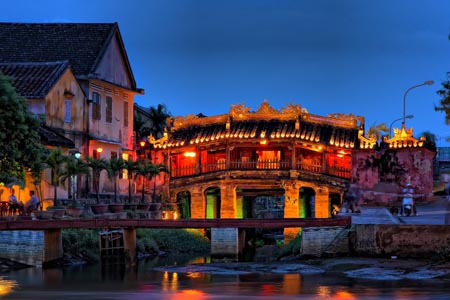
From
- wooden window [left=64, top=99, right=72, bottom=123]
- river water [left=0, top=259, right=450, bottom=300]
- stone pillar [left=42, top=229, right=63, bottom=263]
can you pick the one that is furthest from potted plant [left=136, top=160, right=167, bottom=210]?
river water [left=0, top=259, right=450, bottom=300]

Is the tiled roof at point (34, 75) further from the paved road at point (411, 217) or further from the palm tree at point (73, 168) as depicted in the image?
the paved road at point (411, 217)

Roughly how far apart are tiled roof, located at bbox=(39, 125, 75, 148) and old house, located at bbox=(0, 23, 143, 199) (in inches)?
123

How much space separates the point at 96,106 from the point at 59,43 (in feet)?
16.5

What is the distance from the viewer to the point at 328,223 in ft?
133

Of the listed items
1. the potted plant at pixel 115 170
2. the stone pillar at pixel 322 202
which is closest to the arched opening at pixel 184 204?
the stone pillar at pixel 322 202

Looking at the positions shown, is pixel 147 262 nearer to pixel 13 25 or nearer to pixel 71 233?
pixel 71 233

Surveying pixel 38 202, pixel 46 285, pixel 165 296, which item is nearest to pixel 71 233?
pixel 38 202

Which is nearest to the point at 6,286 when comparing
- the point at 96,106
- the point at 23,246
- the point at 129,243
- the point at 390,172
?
the point at 23,246

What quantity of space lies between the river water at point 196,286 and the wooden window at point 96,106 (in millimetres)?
20666

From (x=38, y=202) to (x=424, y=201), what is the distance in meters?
23.9

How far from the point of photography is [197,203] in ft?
212

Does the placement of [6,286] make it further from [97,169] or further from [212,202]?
[212,202]

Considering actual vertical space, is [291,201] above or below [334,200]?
below

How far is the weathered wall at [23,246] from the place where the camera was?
40.7m
